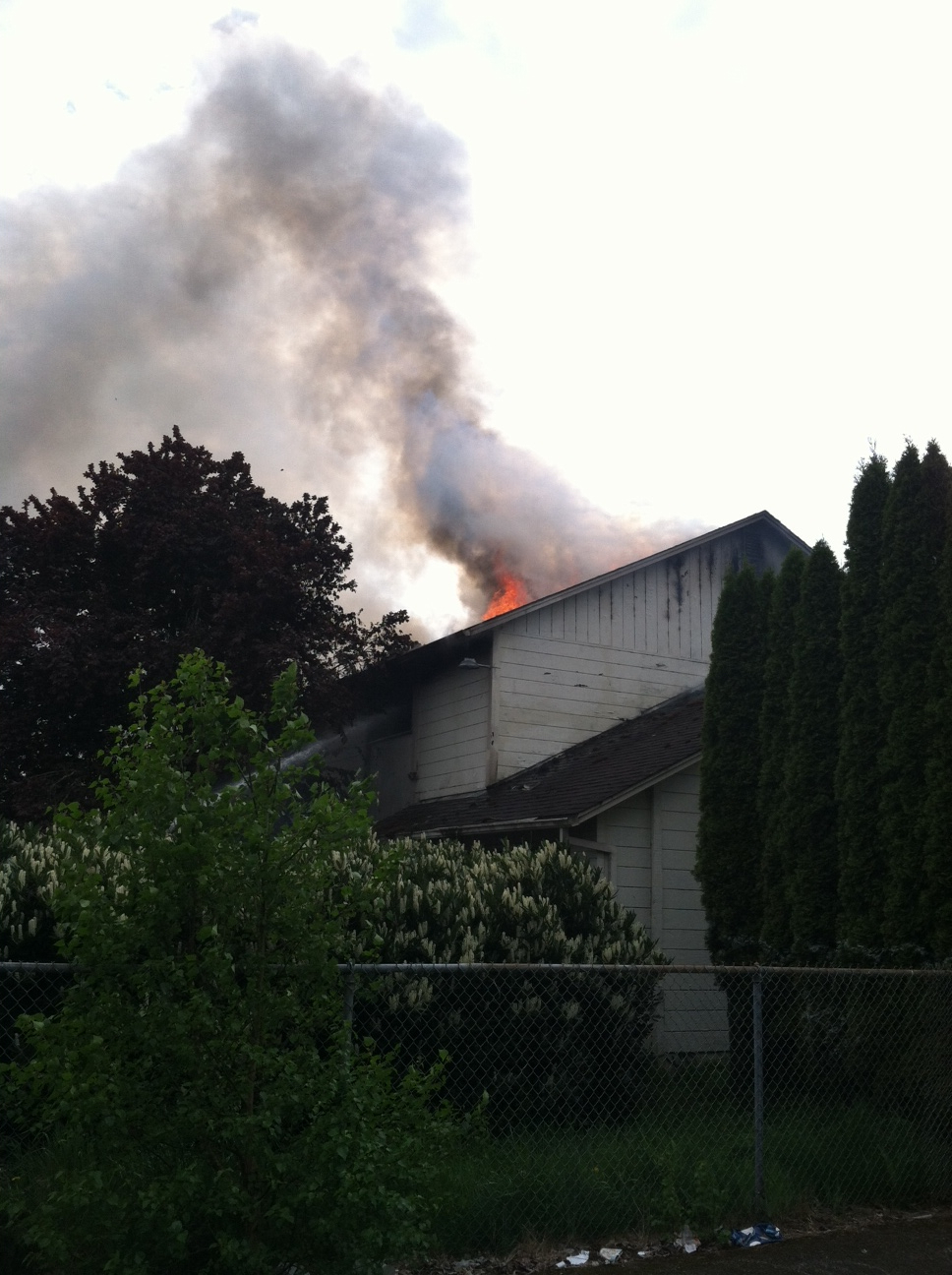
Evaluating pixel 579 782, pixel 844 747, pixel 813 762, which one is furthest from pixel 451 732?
pixel 844 747

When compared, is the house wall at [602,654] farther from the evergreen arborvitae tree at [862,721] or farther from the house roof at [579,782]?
the evergreen arborvitae tree at [862,721]

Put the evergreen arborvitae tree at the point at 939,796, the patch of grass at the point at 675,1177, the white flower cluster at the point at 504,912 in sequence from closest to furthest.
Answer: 1. the patch of grass at the point at 675,1177
2. the white flower cluster at the point at 504,912
3. the evergreen arborvitae tree at the point at 939,796

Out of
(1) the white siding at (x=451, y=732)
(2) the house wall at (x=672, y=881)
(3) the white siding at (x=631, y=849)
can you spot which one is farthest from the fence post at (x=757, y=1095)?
(1) the white siding at (x=451, y=732)

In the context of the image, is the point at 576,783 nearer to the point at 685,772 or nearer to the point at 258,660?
the point at 685,772

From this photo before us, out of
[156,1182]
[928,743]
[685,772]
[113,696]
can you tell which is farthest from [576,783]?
[156,1182]

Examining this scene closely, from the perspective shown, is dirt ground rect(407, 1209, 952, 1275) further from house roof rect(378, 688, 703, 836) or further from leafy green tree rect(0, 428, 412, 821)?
leafy green tree rect(0, 428, 412, 821)

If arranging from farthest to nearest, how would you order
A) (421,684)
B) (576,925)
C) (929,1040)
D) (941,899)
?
(421,684) < (576,925) < (941,899) < (929,1040)

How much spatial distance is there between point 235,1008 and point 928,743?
250 inches

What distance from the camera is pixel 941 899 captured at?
8.68 metres

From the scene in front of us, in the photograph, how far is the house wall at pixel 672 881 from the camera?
43.3 ft

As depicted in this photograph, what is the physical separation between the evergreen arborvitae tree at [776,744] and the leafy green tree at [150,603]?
9021 millimetres

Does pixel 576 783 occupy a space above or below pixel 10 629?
below

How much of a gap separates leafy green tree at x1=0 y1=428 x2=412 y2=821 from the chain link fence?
33.9 feet

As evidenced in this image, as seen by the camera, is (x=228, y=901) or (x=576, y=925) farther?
(x=576, y=925)
